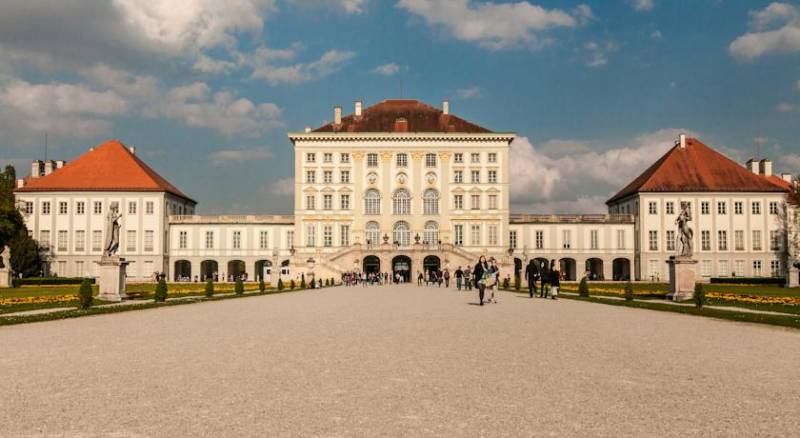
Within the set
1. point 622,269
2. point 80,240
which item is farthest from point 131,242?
point 622,269

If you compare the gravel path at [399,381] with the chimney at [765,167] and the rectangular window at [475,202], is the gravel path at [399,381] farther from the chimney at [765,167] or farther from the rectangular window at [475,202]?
the chimney at [765,167]

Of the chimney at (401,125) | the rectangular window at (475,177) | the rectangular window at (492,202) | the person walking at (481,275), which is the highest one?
the chimney at (401,125)

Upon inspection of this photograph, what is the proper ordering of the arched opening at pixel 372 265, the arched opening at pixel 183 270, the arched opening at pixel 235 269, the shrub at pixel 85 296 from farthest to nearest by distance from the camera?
the arched opening at pixel 235 269 < the arched opening at pixel 183 270 < the arched opening at pixel 372 265 < the shrub at pixel 85 296

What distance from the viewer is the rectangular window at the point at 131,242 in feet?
229

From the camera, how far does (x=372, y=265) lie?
6869cm

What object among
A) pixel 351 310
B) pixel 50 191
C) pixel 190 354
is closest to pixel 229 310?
pixel 351 310

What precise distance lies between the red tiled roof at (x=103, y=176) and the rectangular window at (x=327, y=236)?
15636 mm

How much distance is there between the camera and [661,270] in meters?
69.3

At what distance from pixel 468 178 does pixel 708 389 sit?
2520 inches

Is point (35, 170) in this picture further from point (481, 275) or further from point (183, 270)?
point (481, 275)

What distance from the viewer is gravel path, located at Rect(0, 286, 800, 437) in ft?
20.9

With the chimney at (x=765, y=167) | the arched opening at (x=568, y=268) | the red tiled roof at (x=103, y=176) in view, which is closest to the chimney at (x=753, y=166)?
the chimney at (x=765, y=167)

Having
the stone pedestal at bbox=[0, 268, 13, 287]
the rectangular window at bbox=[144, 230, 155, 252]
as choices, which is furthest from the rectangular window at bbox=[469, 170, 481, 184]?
the stone pedestal at bbox=[0, 268, 13, 287]

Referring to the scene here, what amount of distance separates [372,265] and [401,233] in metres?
4.79
